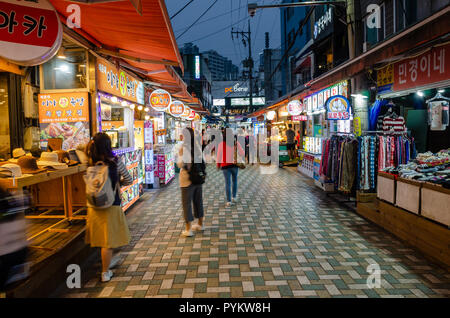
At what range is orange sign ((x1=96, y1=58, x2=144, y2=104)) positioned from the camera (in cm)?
581

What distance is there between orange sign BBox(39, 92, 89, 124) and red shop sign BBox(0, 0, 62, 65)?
2294mm

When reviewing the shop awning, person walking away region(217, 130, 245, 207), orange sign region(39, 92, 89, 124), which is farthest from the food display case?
orange sign region(39, 92, 89, 124)

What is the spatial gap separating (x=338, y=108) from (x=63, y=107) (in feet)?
23.5

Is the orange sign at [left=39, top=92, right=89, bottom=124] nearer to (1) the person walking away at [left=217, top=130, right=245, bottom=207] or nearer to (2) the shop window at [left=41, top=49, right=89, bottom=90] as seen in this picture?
(2) the shop window at [left=41, top=49, right=89, bottom=90]

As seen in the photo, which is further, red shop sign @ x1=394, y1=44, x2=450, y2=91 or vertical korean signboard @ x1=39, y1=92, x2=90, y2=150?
vertical korean signboard @ x1=39, y1=92, x2=90, y2=150

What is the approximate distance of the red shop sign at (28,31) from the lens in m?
2.98

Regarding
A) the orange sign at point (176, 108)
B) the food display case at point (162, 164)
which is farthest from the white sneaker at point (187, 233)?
the orange sign at point (176, 108)

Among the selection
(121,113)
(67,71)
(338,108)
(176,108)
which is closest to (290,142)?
(176,108)

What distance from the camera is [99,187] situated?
144 inches

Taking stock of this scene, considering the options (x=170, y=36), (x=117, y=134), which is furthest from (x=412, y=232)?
(x=117, y=134)

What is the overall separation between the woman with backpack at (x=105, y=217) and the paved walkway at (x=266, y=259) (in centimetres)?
53
